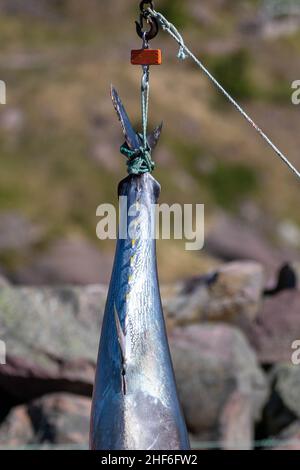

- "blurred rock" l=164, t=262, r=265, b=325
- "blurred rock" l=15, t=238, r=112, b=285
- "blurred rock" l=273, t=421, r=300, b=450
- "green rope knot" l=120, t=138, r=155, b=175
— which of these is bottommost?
"blurred rock" l=273, t=421, r=300, b=450

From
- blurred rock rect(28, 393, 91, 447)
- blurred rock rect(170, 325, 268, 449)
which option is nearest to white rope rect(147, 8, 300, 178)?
blurred rock rect(28, 393, 91, 447)

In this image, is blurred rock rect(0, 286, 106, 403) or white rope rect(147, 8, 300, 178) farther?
blurred rock rect(0, 286, 106, 403)

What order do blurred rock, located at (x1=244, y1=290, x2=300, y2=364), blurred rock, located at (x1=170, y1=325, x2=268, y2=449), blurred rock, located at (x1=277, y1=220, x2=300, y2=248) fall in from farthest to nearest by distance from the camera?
blurred rock, located at (x1=277, y1=220, x2=300, y2=248) → blurred rock, located at (x1=244, y1=290, x2=300, y2=364) → blurred rock, located at (x1=170, y1=325, x2=268, y2=449)

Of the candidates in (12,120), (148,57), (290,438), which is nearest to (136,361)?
(148,57)

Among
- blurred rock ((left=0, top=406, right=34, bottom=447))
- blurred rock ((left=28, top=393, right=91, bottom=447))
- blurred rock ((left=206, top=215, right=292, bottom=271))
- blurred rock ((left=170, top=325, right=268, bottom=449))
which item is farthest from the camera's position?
blurred rock ((left=206, top=215, right=292, bottom=271))

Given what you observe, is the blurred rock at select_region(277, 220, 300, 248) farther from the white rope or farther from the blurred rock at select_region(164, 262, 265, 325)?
the white rope

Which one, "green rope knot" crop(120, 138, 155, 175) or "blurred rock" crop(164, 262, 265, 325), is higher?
"blurred rock" crop(164, 262, 265, 325)

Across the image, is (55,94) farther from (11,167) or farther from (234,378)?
(234,378)
